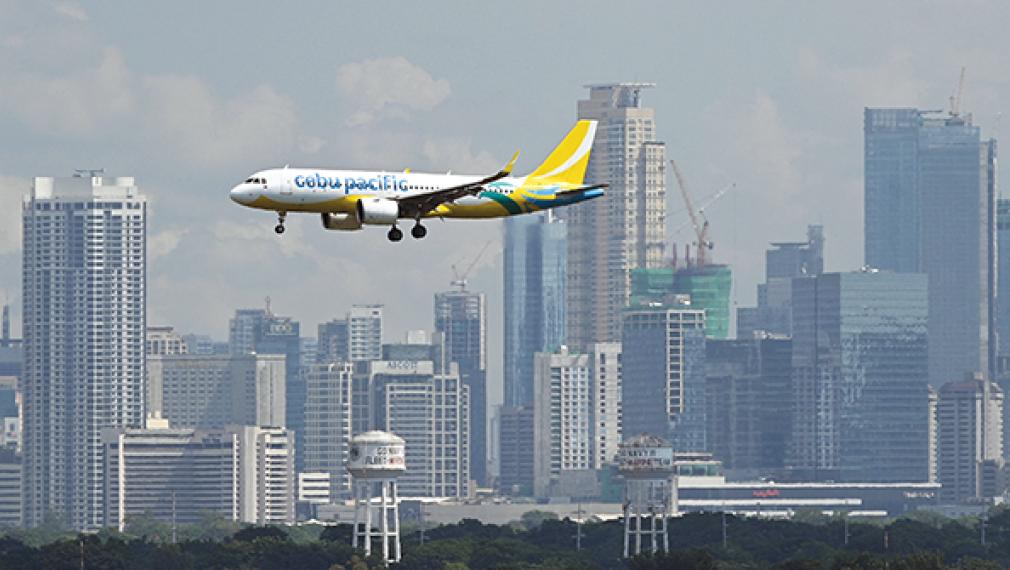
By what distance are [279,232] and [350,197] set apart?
35.5 ft

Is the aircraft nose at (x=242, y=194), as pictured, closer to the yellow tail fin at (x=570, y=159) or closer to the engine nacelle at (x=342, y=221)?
the engine nacelle at (x=342, y=221)

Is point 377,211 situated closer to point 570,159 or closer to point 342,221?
point 342,221

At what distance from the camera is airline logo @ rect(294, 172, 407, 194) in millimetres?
155500

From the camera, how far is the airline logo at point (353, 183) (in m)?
156

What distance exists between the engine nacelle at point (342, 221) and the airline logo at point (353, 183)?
1.41m

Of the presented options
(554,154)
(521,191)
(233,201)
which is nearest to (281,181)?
(233,201)

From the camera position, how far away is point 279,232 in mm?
145750

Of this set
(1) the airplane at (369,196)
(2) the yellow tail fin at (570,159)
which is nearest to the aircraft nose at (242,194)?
(1) the airplane at (369,196)

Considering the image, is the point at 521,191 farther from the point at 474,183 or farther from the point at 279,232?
the point at 279,232

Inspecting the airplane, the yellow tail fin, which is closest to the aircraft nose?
the airplane

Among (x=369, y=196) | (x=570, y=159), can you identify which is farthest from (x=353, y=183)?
(x=570, y=159)

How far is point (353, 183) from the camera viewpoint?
15650cm

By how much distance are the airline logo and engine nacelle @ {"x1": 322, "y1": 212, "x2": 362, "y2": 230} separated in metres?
1.41

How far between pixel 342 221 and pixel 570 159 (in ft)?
78.3
